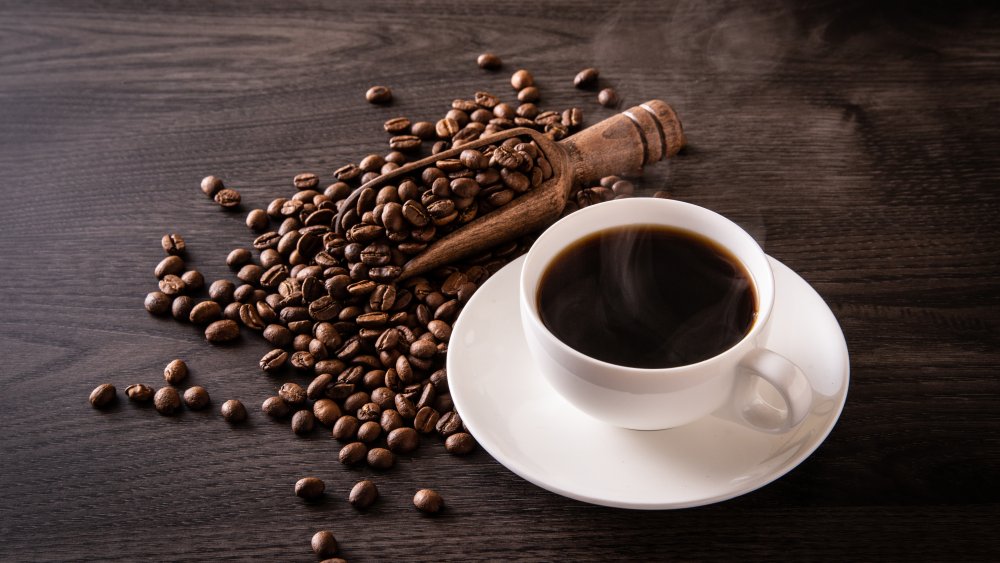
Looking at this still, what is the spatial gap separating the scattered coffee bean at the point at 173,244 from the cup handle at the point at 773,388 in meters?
1.09

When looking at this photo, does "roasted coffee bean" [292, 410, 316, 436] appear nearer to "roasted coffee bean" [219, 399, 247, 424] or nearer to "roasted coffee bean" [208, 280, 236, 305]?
"roasted coffee bean" [219, 399, 247, 424]

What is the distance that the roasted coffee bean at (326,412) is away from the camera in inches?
51.9

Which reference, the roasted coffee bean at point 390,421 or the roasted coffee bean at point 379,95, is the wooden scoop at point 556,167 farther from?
the roasted coffee bean at point 379,95

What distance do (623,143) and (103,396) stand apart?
102cm

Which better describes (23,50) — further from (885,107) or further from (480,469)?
(885,107)

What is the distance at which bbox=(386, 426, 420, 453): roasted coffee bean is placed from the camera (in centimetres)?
126

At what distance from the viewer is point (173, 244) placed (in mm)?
1631

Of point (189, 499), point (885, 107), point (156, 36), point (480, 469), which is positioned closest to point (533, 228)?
point (480, 469)

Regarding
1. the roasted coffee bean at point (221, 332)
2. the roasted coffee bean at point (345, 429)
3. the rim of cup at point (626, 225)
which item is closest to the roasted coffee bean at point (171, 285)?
the roasted coffee bean at point (221, 332)

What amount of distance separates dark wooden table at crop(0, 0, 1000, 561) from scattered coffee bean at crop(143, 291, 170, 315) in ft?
0.07

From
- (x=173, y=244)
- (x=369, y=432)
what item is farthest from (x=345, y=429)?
(x=173, y=244)

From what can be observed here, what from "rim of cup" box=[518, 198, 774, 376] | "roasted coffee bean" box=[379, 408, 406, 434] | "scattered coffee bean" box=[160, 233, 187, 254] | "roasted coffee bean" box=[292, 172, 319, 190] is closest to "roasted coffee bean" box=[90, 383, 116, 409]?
"scattered coffee bean" box=[160, 233, 187, 254]

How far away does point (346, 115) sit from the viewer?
192cm

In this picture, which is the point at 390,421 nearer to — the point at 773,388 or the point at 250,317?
the point at 250,317
